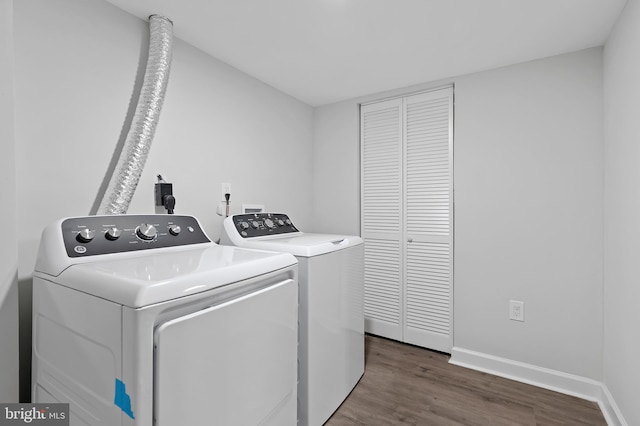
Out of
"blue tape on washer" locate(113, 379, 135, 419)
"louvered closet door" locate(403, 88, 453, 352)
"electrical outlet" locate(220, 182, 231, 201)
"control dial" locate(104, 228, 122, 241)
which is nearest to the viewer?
"blue tape on washer" locate(113, 379, 135, 419)

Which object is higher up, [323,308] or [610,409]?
[323,308]

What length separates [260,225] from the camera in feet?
6.56

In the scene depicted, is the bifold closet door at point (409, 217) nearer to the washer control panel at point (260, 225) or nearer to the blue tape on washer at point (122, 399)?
the washer control panel at point (260, 225)

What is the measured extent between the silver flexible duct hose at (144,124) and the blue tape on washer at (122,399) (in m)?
0.85

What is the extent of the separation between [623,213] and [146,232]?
7.54 feet

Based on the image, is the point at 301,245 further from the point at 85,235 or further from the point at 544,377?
the point at 544,377

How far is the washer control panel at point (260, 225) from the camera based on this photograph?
187 cm

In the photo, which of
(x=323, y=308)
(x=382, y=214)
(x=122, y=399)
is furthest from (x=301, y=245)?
(x=382, y=214)

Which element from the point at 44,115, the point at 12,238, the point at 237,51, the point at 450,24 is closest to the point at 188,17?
the point at 237,51

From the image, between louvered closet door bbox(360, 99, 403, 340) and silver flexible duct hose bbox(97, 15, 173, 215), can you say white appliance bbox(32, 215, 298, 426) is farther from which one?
louvered closet door bbox(360, 99, 403, 340)

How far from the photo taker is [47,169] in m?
1.29

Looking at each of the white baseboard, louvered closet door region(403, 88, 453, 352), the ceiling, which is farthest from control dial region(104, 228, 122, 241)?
the white baseboard

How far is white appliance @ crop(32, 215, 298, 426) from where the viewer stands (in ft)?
2.53

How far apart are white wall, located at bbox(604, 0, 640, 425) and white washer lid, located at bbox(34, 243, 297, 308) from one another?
1618mm
